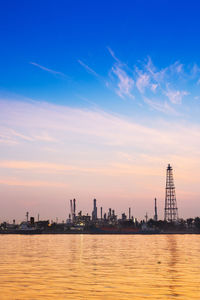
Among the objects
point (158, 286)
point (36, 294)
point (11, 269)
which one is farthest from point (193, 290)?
point (11, 269)

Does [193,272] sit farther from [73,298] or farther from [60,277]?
[73,298]

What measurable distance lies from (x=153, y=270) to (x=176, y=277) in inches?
270

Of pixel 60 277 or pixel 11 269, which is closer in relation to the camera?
pixel 60 277

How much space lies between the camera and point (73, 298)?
27453 millimetres

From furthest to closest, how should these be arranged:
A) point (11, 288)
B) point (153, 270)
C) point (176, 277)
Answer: point (153, 270), point (176, 277), point (11, 288)

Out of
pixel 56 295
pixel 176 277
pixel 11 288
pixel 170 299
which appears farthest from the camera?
pixel 176 277

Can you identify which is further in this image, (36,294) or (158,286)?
(158,286)

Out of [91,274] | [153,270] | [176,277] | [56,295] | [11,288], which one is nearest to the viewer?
[56,295]

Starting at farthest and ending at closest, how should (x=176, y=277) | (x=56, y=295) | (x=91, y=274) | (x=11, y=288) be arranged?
1. (x=91, y=274)
2. (x=176, y=277)
3. (x=11, y=288)
4. (x=56, y=295)

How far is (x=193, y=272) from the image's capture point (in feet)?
138

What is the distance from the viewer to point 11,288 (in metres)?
31.5

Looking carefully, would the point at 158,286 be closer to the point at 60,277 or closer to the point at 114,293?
the point at 114,293

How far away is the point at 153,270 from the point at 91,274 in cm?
761

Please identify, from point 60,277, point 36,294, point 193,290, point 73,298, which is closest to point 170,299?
point 193,290
